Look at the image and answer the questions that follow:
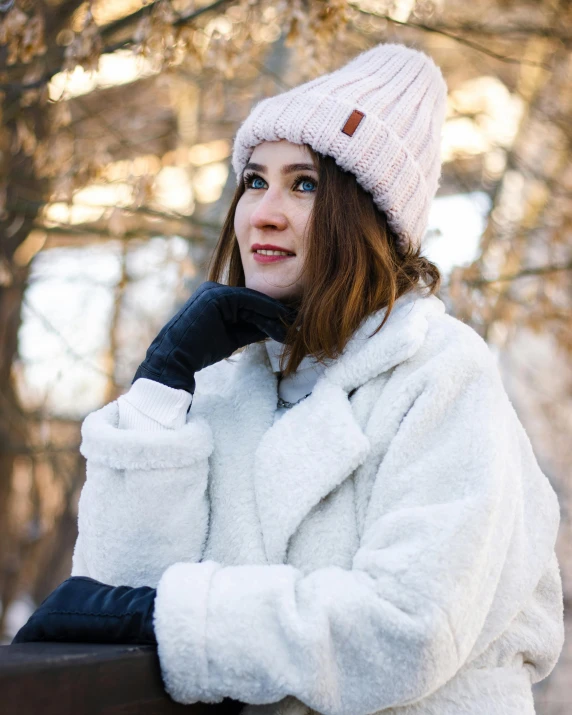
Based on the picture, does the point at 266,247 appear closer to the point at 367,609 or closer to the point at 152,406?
the point at 152,406

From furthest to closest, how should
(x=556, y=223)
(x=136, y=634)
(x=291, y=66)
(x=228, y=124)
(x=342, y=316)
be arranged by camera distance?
(x=228, y=124)
(x=556, y=223)
(x=291, y=66)
(x=342, y=316)
(x=136, y=634)

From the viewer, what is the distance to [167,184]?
5062mm

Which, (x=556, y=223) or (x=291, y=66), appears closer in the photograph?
(x=291, y=66)

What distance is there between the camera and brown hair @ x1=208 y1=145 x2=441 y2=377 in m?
1.79

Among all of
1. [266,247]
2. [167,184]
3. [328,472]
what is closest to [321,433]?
[328,472]

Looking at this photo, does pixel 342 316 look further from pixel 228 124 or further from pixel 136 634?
pixel 228 124

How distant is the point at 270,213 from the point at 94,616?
0.98m

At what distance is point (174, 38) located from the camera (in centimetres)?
288

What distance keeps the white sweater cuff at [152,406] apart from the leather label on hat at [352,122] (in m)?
0.73

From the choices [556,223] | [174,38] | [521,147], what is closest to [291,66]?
[174,38]

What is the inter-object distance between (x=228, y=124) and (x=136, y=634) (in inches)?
163

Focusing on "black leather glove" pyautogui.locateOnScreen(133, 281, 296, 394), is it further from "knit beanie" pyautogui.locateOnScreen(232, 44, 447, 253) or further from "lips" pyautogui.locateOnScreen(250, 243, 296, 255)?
"knit beanie" pyautogui.locateOnScreen(232, 44, 447, 253)

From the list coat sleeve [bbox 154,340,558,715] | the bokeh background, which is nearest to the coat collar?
coat sleeve [bbox 154,340,558,715]

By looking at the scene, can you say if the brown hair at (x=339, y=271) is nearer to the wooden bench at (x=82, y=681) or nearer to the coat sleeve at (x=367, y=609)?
the coat sleeve at (x=367, y=609)
